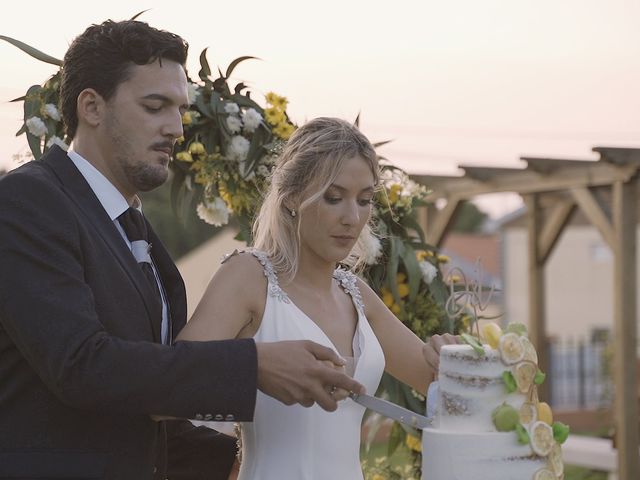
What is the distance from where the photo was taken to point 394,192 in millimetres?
5117

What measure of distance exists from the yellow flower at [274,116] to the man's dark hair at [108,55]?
225 centimetres

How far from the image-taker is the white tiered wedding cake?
2516mm

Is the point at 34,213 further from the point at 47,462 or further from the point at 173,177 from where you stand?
the point at 173,177

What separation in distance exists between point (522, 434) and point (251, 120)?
2679mm

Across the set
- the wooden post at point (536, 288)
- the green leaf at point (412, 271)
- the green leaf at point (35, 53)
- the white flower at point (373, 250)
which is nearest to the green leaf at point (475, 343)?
the white flower at point (373, 250)

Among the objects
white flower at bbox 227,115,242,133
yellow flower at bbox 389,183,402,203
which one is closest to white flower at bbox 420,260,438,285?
yellow flower at bbox 389,183,402,203

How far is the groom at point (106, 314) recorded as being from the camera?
2244 millimetres

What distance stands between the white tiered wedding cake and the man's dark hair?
3.18ft

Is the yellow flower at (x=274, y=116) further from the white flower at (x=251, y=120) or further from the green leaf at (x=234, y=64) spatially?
the green leaf at (x=234, y=64)

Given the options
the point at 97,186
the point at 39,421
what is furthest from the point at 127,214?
the point at 39,421

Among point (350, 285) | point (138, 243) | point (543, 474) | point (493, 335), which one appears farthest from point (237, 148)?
point (543, 474)

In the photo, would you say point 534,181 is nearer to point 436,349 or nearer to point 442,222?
point 442,222

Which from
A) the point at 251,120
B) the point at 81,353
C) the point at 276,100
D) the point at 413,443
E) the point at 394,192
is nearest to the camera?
the point at 81,353

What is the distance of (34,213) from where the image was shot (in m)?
2.35
